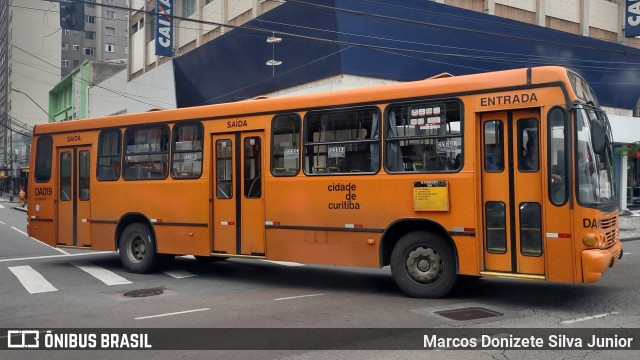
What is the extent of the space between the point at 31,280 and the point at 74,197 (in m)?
2.28

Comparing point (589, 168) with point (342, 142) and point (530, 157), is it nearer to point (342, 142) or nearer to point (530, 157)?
point (530, 157)

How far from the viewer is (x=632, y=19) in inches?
1161

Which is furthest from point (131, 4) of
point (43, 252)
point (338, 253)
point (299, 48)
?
point (338, 253)

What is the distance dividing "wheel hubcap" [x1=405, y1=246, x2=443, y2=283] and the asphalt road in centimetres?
35

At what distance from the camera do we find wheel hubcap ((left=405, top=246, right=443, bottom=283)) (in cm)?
856

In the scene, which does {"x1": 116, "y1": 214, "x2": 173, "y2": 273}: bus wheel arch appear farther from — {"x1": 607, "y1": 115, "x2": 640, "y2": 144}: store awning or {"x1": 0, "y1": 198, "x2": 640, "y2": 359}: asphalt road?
{"x1": 607, "y1": 115, "x2": 640, "y2": 144}: store awning

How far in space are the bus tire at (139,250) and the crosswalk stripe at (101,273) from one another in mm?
415

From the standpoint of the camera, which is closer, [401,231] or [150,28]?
[401,231]

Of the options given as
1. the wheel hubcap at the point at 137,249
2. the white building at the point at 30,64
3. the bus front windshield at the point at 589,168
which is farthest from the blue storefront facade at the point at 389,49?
the white building at the point at 30,64

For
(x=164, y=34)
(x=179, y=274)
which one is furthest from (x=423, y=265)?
(x=164, y=34)

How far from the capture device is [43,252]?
54.0ft

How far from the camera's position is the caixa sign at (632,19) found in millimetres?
29156

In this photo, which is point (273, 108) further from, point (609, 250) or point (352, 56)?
point (352, 56)

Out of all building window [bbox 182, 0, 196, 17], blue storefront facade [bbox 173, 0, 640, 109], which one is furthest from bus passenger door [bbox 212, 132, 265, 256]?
building window [bbox 182, 0, 196, 17]
